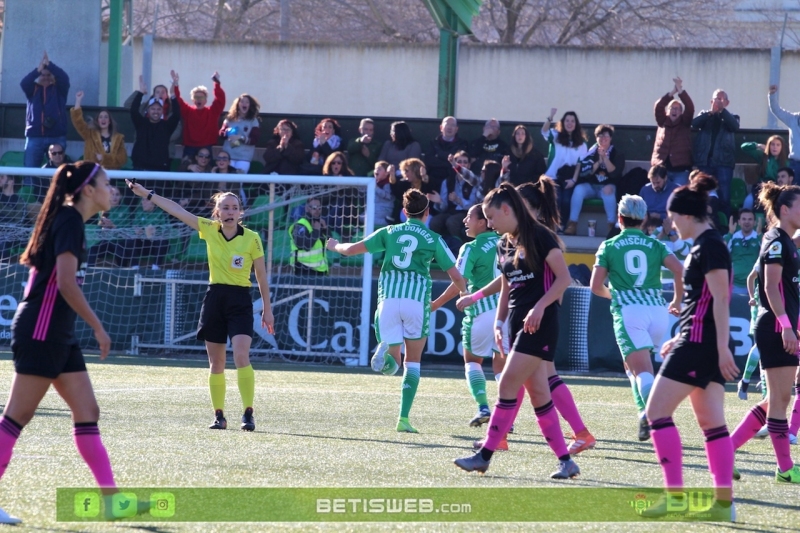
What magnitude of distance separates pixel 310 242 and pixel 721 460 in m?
11.5

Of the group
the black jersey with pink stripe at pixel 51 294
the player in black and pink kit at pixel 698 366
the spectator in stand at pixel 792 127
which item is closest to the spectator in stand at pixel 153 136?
the spectator in stand at pixel 792 127

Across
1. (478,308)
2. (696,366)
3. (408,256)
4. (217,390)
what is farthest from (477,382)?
(696,366)

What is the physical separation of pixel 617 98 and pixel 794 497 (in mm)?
19785

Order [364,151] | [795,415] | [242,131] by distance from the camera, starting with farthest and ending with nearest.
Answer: [242,131] < [364,151] < [795,415]

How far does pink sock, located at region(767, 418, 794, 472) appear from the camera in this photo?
6.92 m

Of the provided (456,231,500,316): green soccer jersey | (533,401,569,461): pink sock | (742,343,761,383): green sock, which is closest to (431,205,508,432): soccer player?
(456,231,500,316): green soccer jersey

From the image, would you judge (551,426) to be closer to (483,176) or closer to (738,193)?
(483,176)

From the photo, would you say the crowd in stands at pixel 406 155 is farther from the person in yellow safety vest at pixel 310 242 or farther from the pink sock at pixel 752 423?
the pink sock at pixel 752 423

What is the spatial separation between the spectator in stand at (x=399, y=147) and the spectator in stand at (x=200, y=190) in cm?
274

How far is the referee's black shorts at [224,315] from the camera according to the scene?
9133mm

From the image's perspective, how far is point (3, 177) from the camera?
17141 mm

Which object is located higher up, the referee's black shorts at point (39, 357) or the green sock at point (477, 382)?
the referee's black shorts at point (39, 357)

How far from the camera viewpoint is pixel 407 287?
368 inches

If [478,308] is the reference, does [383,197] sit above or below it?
above
